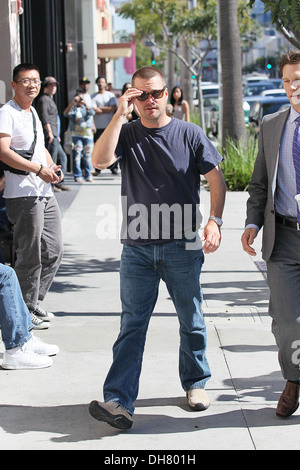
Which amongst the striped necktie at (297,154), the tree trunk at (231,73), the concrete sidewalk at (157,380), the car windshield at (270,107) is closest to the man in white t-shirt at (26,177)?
the concrete sidewalk at (157,380)

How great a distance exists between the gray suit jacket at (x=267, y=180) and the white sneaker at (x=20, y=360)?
1769 millimetres

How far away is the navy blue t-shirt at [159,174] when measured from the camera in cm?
459

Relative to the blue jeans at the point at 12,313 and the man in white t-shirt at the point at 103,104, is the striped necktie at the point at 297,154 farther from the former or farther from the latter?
the man in white t-shirt at the point at 103,104

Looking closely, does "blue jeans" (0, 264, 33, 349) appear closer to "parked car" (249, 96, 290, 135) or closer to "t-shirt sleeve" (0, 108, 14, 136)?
"t-shirt sleeve" (0, 108, 14, 136)

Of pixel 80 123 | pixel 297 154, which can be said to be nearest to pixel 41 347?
pixel 297 154

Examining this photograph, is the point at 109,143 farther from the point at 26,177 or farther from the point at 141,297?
the point at 26,177

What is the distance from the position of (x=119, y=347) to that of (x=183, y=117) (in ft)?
45.0

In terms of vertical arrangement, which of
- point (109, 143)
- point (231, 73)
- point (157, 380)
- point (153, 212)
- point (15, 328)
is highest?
point (231, 73)

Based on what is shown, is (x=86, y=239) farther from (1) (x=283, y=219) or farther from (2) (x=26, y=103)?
(1) (x=283, y=219)

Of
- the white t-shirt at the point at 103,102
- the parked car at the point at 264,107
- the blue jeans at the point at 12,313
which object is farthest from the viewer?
the parked car at the point at 264,107

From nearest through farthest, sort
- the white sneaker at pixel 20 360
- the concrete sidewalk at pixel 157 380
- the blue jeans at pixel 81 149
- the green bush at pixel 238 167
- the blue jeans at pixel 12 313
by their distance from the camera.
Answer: the concrete sidewalk at pixel 157 380, the blue jeans at pixel 12 313, the white sneaker at pixel 20 360, the green bush at pixel 238 167, the blue jeans at pixel 81 149

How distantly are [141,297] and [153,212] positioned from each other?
1.54ft

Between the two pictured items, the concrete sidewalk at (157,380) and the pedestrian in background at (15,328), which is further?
the pedestrian in background at (15,328)

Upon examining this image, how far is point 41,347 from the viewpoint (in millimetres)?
5793
